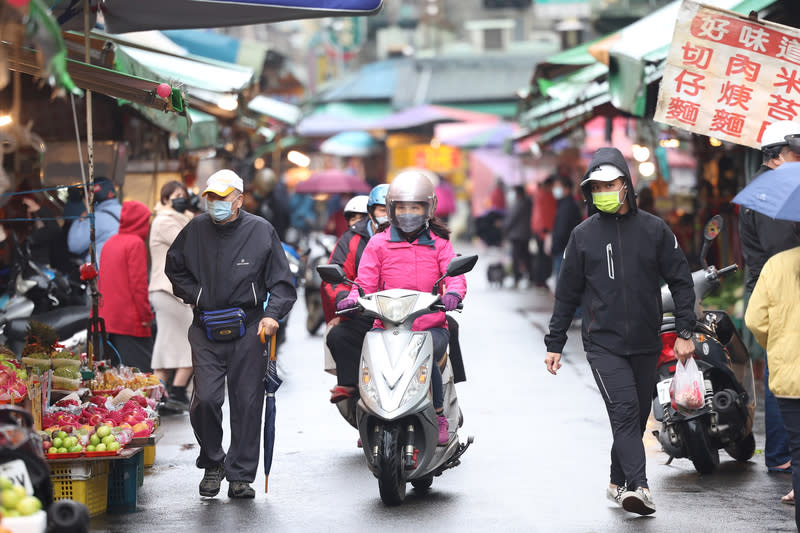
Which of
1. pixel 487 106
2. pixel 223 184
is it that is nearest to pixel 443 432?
pixel 223 184

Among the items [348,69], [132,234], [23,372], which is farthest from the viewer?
[348,69]

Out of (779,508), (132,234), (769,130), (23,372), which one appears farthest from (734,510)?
(132,234)

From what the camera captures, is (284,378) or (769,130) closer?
(769,130)

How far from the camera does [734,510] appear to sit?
824 centimetres

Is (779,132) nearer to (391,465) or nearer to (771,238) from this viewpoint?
(771,238)

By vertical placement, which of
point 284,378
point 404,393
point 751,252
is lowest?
point 284,378

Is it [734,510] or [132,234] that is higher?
[132,234]

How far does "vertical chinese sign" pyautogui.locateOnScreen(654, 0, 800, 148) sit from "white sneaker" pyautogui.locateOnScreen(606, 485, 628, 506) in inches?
110

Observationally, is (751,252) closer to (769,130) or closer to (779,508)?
(769,130)

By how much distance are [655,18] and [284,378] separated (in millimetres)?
A: 5606

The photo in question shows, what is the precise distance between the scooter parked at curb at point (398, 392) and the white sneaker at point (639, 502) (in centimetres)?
127

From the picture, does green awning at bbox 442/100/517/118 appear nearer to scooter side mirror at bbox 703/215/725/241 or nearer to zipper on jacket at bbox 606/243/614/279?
scooter side mirror at bbox 703/215/725/241

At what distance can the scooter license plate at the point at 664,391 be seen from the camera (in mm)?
9398

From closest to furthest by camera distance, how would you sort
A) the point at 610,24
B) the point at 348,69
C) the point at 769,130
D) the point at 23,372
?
the point at 23,372 < the point at 769,130 < the point at 610,24 < the point at 348,69
